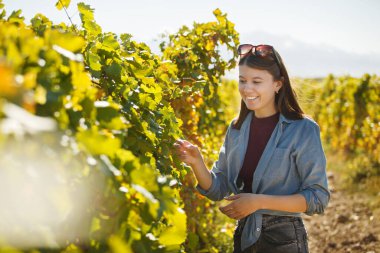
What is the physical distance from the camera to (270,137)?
8.04ft

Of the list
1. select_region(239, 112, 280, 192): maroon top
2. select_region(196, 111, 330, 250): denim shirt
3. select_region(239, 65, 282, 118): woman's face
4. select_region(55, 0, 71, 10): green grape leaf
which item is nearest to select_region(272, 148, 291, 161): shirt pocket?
select_region(196, 111, 330, 250): denim shirt

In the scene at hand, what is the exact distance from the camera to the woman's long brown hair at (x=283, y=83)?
2.46m

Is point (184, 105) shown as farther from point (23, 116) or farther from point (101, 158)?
point (23, 116)

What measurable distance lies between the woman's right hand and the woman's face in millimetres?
420

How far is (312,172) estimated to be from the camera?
224 centimetres

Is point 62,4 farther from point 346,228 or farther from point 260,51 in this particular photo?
point 346,228

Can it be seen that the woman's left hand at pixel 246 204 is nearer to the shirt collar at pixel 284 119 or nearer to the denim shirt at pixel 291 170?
the denim shirt at pixel 291 170

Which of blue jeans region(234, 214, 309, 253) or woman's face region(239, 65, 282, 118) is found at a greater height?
woman's face region(239, 65, 282, 118)

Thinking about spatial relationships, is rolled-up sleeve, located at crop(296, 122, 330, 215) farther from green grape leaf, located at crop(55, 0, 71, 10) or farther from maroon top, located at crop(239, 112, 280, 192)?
green grape leaf, located at crop(55, 0, 71, 10)

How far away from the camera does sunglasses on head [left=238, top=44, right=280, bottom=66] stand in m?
2.47

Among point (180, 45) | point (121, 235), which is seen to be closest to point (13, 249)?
point (121, 235)

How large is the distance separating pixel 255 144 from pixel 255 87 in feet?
1.11

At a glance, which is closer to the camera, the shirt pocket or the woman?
the woman

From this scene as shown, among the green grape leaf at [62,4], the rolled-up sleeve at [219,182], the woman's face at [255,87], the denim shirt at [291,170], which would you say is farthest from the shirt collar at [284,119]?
the green grape leaf at [62,4]
